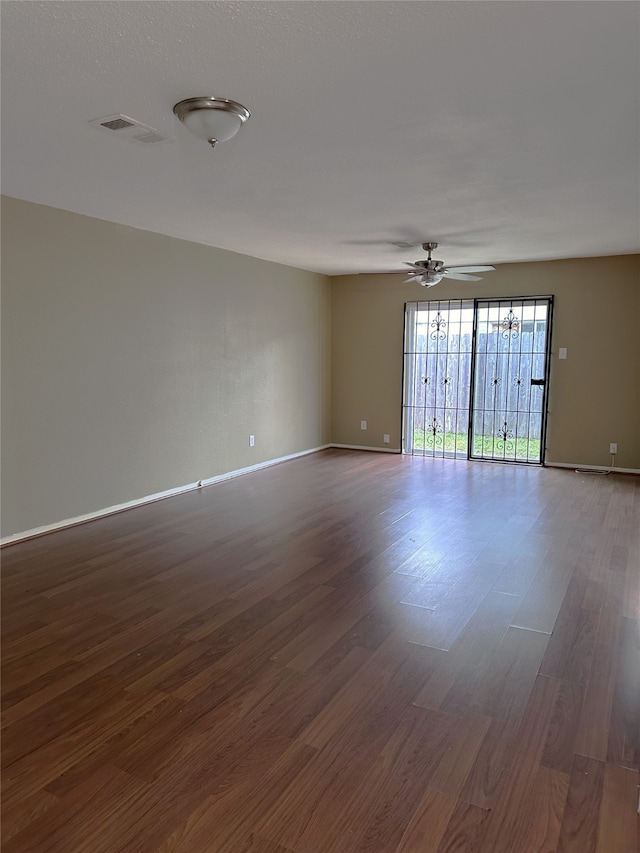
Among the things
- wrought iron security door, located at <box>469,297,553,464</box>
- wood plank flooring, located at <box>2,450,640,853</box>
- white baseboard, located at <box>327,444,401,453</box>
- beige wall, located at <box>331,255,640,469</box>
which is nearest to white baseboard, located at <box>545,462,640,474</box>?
beige wall, located at <box>331,255,640,469</box>

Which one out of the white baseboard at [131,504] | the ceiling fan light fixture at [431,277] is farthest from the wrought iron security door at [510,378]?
the white baseboard at [131,504]

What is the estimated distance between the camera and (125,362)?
490 centimetres

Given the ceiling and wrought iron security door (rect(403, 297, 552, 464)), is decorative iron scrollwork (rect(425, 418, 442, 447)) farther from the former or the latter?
the ceiling

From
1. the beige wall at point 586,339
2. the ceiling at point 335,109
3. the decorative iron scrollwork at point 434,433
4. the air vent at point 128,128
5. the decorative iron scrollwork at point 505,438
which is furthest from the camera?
the decorative iron scrollwork at point 434,433

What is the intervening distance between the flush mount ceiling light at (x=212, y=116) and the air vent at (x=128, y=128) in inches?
10.8

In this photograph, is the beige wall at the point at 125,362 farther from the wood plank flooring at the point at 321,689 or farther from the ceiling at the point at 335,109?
the wood plank flooring at the point at 321,689

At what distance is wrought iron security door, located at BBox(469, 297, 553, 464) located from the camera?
6.93 m

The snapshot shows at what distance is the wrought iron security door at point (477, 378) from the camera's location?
6984 mm

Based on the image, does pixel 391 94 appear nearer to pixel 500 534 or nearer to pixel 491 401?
pixel 500 534

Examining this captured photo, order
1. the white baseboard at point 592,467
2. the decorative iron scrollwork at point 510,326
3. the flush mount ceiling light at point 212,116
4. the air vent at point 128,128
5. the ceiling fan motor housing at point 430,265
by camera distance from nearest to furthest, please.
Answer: the flush mount ceiling light at point 212,116, the air vent at point 128,128, the ceiling fan motor housing at point 430,265, the white baseboard at point 592,467, the decorative iron scrollwork at point 510,326

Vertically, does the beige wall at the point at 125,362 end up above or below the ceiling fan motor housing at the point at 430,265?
below

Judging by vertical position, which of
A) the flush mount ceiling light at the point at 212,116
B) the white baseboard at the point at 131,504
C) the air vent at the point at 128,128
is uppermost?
the air vent at the point at 128,128

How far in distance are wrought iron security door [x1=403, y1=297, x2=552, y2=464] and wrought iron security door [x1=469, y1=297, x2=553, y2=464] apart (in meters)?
0.01

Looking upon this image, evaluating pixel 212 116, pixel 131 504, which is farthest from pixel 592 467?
pixel 212 116
